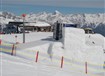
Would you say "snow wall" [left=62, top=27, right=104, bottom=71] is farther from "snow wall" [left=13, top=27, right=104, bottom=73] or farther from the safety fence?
the safety fence

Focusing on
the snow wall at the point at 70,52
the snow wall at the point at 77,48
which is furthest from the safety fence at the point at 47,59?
the snow wall at the point at 77,48

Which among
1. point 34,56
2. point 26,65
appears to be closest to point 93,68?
point 34,56

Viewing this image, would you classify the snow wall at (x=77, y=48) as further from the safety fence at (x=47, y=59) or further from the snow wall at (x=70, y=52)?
the safety fence at (x=47, y=59)

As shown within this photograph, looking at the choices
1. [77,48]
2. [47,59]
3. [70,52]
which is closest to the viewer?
[47,59]

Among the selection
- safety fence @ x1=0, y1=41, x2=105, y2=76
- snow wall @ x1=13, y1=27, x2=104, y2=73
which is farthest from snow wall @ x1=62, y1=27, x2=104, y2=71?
safety fence @ x1=0, y1=41, x2=105, y2=76

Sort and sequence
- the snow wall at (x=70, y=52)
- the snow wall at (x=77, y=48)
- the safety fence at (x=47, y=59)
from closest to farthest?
the safety fence at (x=47, y=59), the snow wall at (x=70, y=52), the snow wall at (x=77, y=48)

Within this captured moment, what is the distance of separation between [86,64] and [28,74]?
9.14 m

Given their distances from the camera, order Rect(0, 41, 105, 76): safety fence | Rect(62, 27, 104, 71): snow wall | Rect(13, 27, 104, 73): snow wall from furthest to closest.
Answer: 1. Rect(62, 27, 104, 71): snow wall
2. Rect(13, 27, 104, 73): snow wall
3. Rect(0, 41, 105, 76): safety fence

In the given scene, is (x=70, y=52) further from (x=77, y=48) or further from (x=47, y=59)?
(x=47, y=59)

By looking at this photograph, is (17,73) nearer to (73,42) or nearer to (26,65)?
(26,65)

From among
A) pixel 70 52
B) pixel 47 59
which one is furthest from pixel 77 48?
pixel 47 59

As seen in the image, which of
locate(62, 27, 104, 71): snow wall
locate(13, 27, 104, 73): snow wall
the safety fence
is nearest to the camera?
the safety fence

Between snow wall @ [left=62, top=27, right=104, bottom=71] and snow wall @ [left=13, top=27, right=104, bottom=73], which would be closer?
snow wall @ [left=13, top=27, right=104, bottom=73]

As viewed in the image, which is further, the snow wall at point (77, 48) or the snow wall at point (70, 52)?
the snow wall at point (77, 48)
